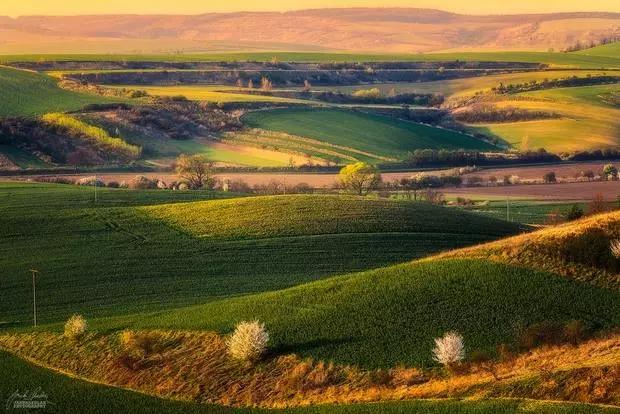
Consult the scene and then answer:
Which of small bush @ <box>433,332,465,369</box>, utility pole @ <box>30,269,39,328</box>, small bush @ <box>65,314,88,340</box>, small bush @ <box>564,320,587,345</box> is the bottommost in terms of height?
utility pole @ <box>30,269,39,328</box>

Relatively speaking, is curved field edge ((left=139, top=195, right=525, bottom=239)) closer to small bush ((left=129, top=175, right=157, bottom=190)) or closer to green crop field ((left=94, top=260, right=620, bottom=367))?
green crop field ((left=94, top=260, right=620, bottom=367))

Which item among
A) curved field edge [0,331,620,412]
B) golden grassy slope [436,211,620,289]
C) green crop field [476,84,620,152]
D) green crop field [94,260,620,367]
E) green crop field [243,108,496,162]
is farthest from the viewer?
green crop field [476,84,620,152]

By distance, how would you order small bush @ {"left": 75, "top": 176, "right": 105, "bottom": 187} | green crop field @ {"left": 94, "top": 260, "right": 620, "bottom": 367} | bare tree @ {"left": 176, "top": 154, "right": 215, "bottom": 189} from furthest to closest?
bare tree @ {"left": 176, "top": 154, "right": 215, "bottom": 189} < small bush @ {"left": 75, "top": 176, "right": 105, "bottom": 187} < green crop field @ {"left": 94, "top": 260, "right": 620, "bottom": 367}

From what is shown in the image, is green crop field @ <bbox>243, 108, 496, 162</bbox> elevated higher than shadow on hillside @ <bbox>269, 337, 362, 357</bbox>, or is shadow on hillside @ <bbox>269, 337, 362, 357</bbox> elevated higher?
shadow on hillside @ <bbox>269, 337, 362, 357</bbox>

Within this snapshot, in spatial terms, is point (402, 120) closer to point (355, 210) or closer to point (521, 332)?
point (355, 210)

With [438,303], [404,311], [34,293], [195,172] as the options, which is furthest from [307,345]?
[195,172]

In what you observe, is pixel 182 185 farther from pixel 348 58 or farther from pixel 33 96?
pixel 348 58
